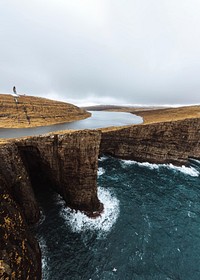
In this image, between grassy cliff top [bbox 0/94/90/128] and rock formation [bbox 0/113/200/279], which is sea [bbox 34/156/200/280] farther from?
grassy cliff top [bbox 0/94/90/128]

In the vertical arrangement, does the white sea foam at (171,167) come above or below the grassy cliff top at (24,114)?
below

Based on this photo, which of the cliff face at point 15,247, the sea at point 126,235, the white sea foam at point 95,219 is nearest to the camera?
the cliff face at point 15,247

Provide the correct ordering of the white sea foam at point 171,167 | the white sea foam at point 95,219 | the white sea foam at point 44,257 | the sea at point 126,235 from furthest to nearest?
the white sea foam at point 171,167, the white sea foam at point 95,219, the sea at point 126,235, the white sea foam at point 44,257

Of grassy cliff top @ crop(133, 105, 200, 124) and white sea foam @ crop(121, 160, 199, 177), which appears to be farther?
grassy cliff top @ crop(133, 105, 200, 124)

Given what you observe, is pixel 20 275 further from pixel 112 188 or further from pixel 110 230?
pixel 112 188

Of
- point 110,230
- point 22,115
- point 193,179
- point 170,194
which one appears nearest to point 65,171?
point 110,230

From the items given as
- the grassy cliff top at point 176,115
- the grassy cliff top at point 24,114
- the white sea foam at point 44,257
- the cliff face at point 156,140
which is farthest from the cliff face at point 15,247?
the grassy cliff top at point 176,115

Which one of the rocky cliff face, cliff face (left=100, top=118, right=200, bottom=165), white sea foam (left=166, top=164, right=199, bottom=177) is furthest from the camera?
cliff face (left=100, top=118, right=200, bottom=165)

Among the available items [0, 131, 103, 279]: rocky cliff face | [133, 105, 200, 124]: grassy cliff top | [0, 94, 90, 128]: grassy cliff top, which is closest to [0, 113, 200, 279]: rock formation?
[0, 131, 103, 279]: rocky cliff face

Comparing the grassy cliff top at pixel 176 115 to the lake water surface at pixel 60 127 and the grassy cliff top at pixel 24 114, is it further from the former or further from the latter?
the grassy cliff top at pixel 24 114

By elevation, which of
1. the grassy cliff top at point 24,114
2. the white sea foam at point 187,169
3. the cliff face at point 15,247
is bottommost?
the white sea foam at point 187,169

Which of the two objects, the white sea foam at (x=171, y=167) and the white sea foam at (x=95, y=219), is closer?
the white sea foam at (x=95, y=219)
